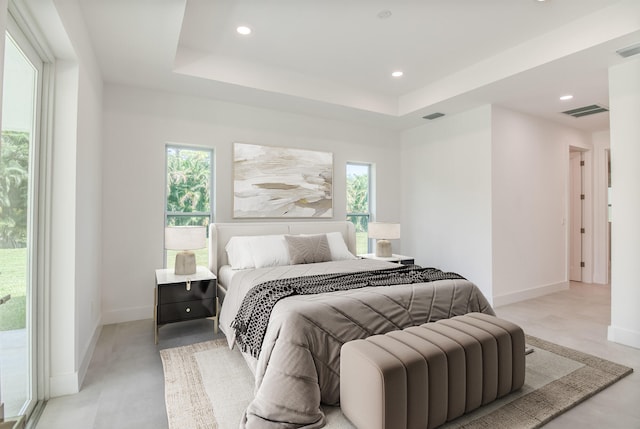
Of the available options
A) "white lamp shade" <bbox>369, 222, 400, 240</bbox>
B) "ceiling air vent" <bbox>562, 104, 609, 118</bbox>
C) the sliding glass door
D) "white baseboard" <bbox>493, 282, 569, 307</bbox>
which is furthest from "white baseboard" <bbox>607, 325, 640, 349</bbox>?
the sliding glass door

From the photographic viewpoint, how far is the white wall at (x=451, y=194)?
14.4ft

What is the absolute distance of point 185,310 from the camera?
3162 millimetres

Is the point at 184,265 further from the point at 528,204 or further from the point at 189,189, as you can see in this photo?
the point at 528,204

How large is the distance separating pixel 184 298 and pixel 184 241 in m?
0.55

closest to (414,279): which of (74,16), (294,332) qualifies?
(294,332)

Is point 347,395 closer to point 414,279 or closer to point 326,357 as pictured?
point 326,357

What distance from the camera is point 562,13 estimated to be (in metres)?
2.79

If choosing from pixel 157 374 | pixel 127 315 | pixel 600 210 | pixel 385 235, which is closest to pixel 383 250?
pixel 385 235

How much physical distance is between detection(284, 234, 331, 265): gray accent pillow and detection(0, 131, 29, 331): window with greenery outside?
223cm

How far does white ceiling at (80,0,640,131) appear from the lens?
2682 mm

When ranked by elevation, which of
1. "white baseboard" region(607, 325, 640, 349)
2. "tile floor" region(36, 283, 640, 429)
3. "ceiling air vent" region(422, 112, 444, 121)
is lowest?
"tile floor" region(36, 283, 640, 429)

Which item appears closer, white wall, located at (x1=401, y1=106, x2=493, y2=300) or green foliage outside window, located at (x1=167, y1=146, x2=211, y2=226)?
green foliage outside window, located at (x1=167, y1=146, x2=211, y2=226)

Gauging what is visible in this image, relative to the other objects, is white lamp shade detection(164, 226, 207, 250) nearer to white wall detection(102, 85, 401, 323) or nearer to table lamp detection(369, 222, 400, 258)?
white wall detection(102, 85, 401, 323)

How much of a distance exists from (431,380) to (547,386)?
3.77 feet
